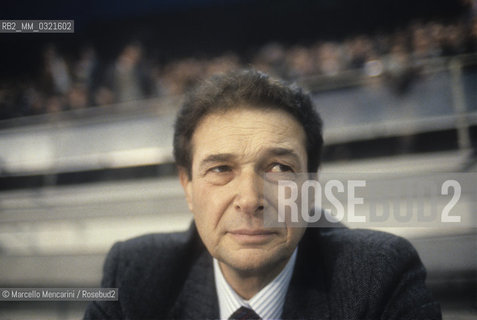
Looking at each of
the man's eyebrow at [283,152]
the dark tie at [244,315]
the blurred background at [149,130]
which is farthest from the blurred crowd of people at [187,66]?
the dark tie at [244,315]

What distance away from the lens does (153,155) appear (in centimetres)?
320

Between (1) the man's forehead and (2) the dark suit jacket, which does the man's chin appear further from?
(1) the man's forehead

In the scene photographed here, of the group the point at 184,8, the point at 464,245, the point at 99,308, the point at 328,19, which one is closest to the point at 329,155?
the point at 464,245

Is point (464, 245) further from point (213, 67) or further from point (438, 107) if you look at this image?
point (213, 67)

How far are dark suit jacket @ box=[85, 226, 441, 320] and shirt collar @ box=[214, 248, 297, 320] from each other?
3cm

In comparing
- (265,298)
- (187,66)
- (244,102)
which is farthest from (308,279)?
(187,66)

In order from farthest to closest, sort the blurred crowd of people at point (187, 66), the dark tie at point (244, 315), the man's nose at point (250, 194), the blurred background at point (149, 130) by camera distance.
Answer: the blurred crowd of people at point (187, 66) → the blurred background at point (149, 130) → the dark tie at point (244, 315) → the man's nose at point (250, 194)

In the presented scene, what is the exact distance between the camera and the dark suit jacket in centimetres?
96

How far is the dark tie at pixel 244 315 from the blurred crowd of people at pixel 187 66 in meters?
2.11

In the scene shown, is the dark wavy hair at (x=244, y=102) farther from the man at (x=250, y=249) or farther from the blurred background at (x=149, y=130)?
the blurred background at (x=149, y=130)

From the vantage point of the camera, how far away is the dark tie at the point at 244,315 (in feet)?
3.58

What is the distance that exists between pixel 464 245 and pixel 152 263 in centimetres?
155

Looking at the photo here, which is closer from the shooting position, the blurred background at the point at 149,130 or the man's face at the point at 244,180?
the man's face at the point at 244,180

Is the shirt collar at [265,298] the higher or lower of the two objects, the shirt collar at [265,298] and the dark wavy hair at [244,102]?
the lower
